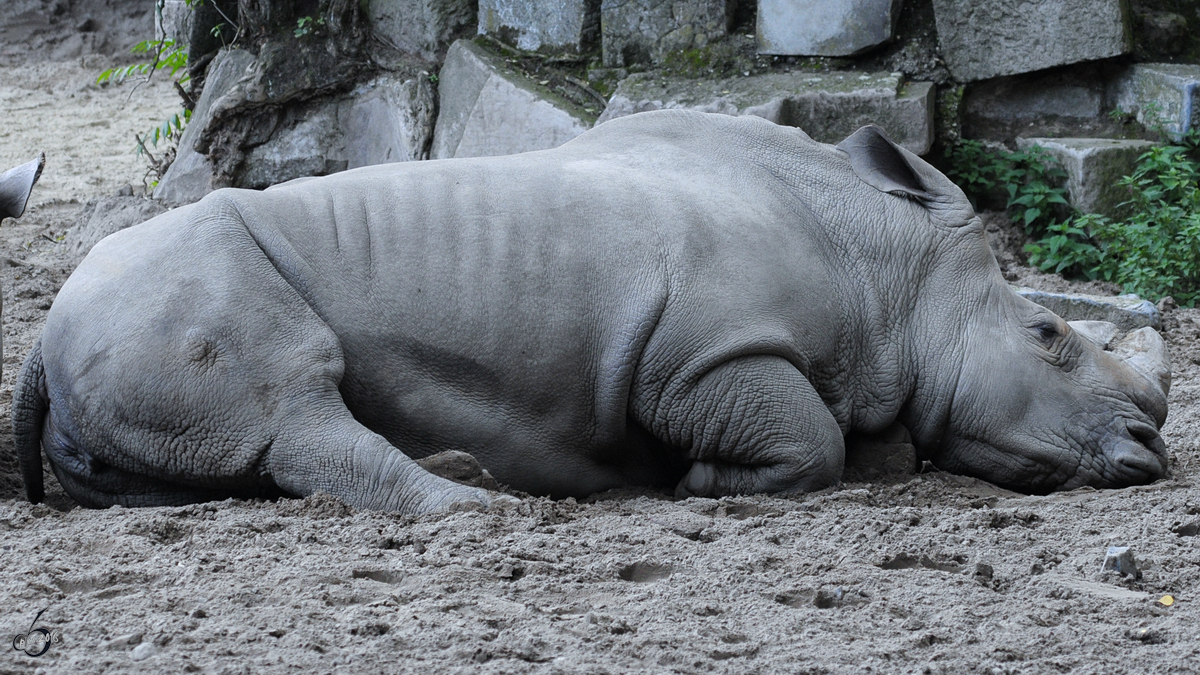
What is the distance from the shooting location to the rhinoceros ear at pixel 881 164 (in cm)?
440

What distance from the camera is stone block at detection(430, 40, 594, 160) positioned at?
7164 millimetres

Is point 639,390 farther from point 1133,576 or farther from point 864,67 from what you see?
point 864,67

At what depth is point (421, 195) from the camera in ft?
12.9

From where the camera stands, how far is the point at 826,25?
23.0 feet

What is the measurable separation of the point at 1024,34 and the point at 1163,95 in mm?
775

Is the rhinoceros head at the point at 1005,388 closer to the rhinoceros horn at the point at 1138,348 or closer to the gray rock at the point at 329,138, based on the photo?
the rhinoceros horn at the point at 1138,348

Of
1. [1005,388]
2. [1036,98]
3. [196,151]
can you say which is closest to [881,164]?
[1005,388]

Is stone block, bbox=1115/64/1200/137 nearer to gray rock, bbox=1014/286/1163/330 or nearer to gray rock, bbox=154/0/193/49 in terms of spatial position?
gray rock, bbox=1014/286/1163/330

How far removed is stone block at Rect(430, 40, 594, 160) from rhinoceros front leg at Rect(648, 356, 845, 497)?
3.42 metres

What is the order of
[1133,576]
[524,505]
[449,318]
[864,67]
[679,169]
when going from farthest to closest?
[864,67]
[679,169]
[449,318]
[524,505]
[1133,576]

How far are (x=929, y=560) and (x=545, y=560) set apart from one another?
2.89 ft

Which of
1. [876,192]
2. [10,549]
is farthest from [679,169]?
[10,549]

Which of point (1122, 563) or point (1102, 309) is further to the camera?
point (1102, 309)

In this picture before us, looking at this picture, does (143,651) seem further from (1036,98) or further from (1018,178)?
(1036,98)
